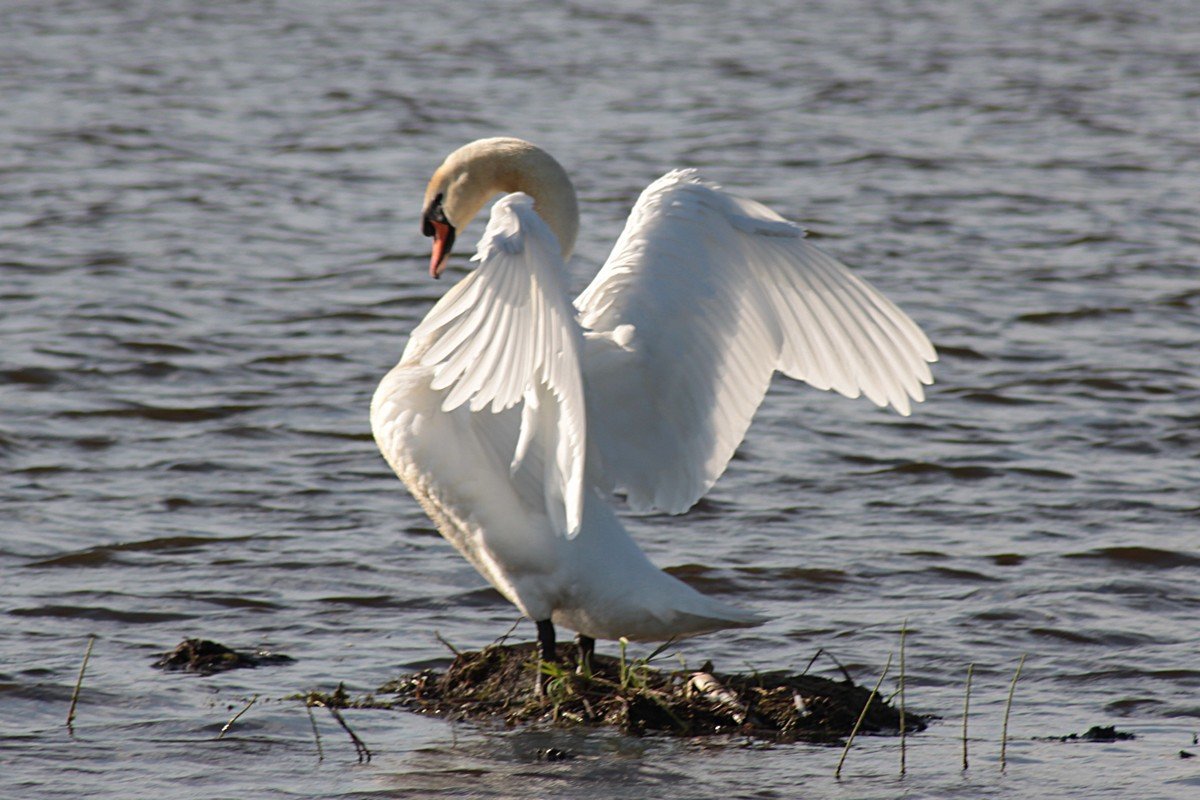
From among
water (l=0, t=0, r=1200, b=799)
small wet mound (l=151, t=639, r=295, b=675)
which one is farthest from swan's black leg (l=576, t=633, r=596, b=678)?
small wet mound (l=151, t=639, r=295, b=675)

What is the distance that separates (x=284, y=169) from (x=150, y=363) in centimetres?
466

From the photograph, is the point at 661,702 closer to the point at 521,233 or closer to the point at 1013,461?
the point at 521,233

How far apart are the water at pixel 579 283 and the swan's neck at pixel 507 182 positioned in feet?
4.45

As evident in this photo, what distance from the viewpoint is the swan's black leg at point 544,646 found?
5.22 m

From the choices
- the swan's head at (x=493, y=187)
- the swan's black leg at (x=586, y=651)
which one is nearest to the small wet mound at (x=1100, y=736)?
the swan's black leg at (x=586, y=651)

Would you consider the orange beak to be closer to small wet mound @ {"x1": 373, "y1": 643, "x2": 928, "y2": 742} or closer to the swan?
the swan

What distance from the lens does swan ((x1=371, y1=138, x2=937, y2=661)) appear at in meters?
4.93

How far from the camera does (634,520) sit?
7.64 m

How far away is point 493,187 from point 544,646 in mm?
1538

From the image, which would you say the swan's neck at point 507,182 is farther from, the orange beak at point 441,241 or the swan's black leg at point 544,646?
the swan's black leg at point 544,646

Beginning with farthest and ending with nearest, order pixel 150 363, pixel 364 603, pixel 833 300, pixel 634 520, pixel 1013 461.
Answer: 1. pixel 150 363
2. pixel 1013 461
3. pixel 634 520
4. pixel 364 603
5. pixel 833 300

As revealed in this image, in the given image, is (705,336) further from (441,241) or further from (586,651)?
(441,241)

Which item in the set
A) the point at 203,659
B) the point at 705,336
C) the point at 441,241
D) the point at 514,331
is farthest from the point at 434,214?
the point at 514,331

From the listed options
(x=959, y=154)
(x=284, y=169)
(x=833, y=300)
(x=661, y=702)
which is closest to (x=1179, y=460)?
(x=833, y=300)
